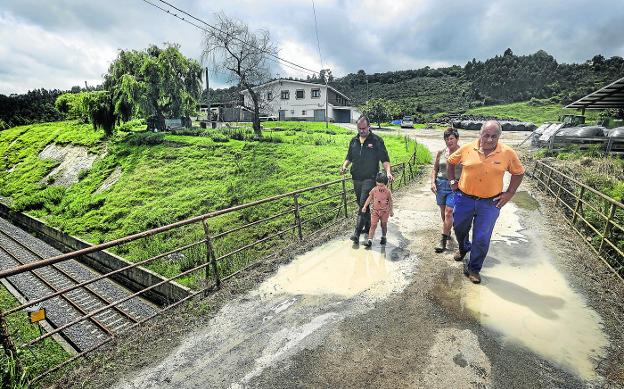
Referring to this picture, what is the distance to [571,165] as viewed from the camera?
10.0 meters

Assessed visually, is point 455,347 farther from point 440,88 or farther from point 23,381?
point 440,88

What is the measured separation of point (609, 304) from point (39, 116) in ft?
212

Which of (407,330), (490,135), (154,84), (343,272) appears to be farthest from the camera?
(154,84)

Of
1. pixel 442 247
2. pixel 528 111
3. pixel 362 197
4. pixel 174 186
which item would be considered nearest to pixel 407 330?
pixel 442 247

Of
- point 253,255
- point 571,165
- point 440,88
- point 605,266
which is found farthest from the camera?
point 440,88

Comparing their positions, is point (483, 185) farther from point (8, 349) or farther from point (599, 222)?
point (8, 349)

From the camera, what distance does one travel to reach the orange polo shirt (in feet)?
12.8

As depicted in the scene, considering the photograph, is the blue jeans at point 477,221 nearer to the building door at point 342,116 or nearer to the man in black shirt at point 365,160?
the man in black shirt at point 365,160

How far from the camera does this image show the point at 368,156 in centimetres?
544

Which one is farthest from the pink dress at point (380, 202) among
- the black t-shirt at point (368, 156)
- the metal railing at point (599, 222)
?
the metal railing at point (599, 222)

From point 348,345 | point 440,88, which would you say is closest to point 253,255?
point 348,345

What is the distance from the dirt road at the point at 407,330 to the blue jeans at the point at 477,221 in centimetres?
37

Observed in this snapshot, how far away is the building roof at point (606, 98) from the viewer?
13.3 m

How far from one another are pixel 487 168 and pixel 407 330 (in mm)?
2195
